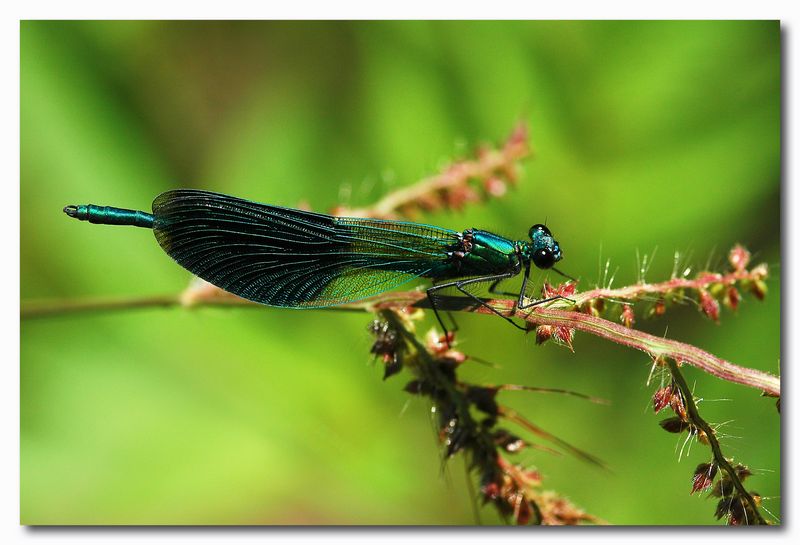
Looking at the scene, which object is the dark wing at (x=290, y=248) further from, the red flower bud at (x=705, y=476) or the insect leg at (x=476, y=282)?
the red flower bud at (x=705, y=476)

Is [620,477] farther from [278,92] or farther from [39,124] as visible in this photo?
[39,124]

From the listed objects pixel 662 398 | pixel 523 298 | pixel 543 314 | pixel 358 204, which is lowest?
pixel 662 398

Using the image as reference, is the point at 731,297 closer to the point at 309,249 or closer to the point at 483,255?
the point at 483,255

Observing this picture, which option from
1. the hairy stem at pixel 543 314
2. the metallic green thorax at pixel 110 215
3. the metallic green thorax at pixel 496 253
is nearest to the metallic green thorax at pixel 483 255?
the metallic green thorax at pixel 496 253

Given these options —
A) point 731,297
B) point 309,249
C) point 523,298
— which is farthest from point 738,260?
point 309,249

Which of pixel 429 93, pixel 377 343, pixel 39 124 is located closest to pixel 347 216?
pixel 377 343
